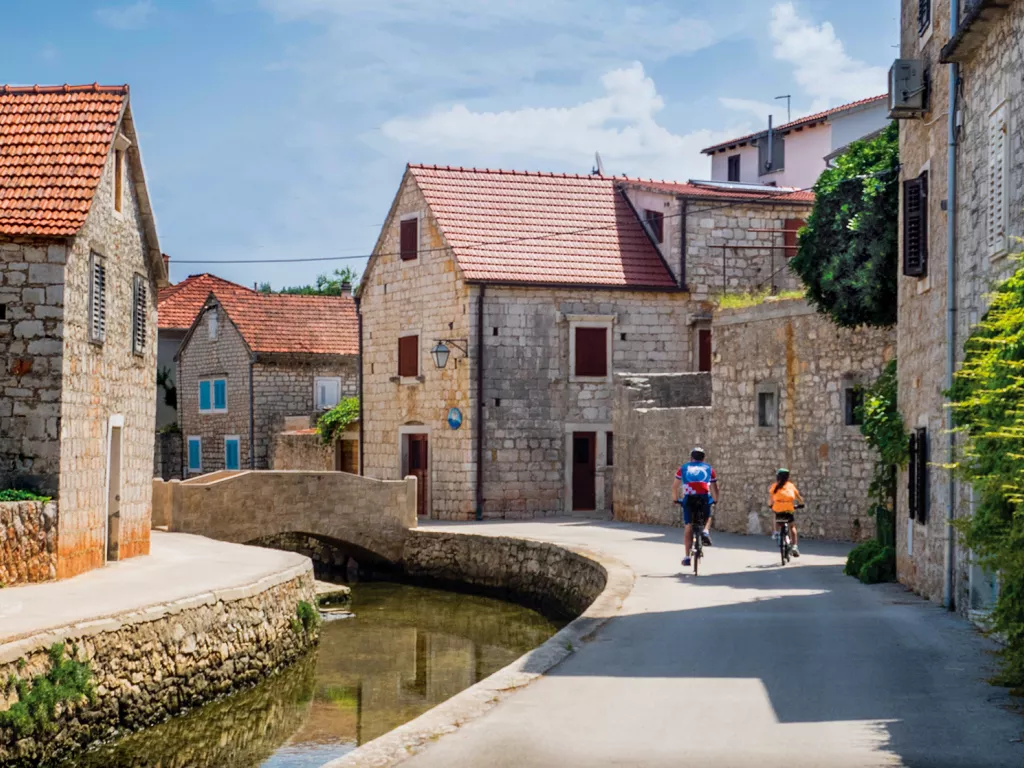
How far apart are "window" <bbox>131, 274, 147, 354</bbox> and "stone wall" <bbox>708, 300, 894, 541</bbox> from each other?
10.0 meters

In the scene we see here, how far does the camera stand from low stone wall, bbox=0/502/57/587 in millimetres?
16125

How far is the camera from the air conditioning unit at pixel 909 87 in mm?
15562

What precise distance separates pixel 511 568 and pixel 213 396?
2247 cm

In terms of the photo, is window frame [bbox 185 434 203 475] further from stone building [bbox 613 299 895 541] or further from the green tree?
the green tree

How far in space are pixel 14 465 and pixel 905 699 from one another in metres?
11.5

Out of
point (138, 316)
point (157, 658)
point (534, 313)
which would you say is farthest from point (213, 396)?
point (157, 658)

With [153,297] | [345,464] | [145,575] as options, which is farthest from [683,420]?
[345,464]

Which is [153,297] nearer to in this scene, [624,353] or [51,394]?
[51,394]

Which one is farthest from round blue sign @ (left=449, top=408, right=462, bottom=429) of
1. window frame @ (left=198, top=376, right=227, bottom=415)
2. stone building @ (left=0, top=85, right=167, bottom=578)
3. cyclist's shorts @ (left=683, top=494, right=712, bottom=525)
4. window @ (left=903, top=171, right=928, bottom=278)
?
window @ (left=903, top=171, right=928, bottom=278)

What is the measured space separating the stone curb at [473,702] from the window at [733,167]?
35830 mm

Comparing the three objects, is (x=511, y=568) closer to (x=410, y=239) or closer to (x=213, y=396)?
(x=410, y=239)

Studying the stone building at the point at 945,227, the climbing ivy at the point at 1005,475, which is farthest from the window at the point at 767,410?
the climbing ivy at the point at 1005,475

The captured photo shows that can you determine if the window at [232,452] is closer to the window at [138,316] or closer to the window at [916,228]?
the window at [138,316]

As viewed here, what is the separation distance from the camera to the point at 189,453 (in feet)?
153
